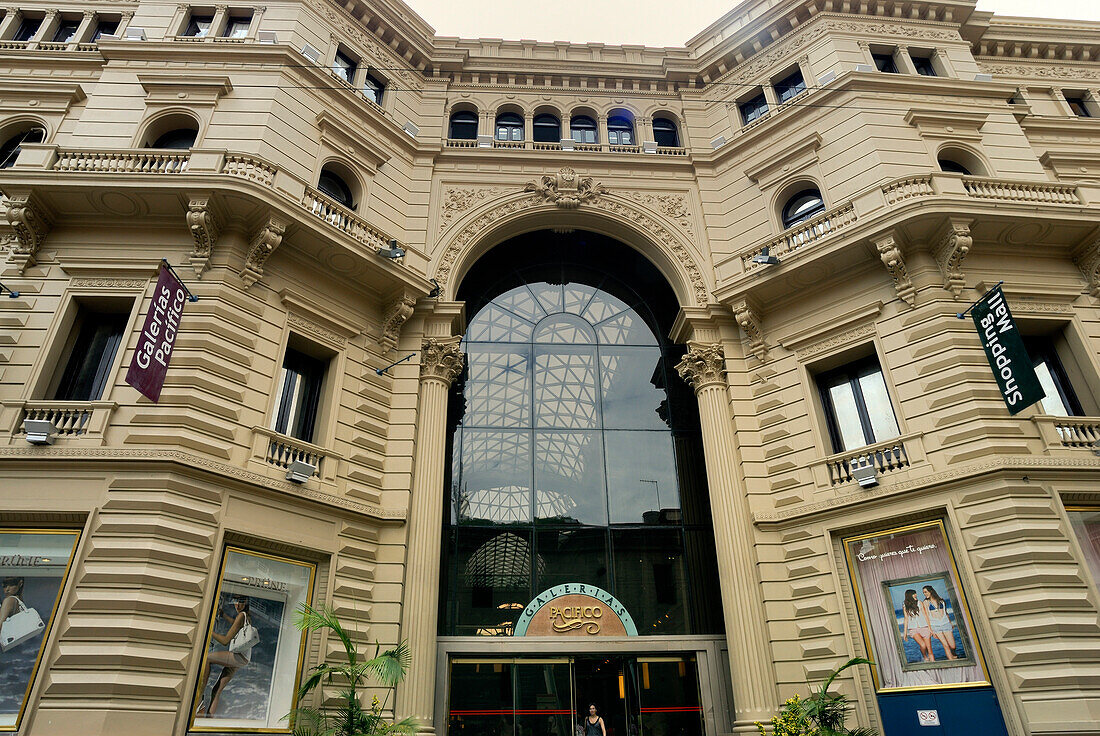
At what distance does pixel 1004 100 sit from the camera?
20.4 meters

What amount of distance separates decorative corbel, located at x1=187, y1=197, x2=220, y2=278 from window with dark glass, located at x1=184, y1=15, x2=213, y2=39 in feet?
31.1

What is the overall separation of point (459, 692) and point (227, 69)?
1853 cm

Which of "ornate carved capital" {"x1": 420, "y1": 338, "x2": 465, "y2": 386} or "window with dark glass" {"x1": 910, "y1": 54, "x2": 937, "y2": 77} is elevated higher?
"window with dark glass" {"x1": 910, "y1": 54, "x2": 937, "y2": 77}

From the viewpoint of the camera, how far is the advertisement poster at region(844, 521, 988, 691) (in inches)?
505

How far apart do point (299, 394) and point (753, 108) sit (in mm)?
18284

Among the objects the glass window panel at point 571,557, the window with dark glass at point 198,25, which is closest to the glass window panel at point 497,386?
the glass window panel at point 571,557

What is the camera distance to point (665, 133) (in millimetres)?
23922

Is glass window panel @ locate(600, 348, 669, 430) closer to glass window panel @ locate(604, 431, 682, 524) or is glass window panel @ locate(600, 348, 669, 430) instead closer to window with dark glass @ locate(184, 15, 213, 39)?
glass window panel @ locate(604, 431, 682, 524)

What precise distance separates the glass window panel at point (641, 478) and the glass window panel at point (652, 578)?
47 centimetres

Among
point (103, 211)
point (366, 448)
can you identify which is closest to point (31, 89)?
point (103, 211)

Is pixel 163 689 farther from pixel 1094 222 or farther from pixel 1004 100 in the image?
pixel 1004 100

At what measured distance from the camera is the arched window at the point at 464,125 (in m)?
23.3

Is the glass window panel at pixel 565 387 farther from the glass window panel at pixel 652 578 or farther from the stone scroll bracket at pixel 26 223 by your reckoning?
the stone scroll bracket at pixel 26 223

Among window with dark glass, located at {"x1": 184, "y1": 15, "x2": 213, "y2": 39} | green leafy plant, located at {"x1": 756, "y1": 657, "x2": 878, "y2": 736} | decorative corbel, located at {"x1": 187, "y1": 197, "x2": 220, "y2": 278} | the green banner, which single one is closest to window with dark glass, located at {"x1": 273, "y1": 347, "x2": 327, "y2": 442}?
decorative corbel, located at {"x1": 187, "y1": 197, "x2": 220, "y2": 278}
